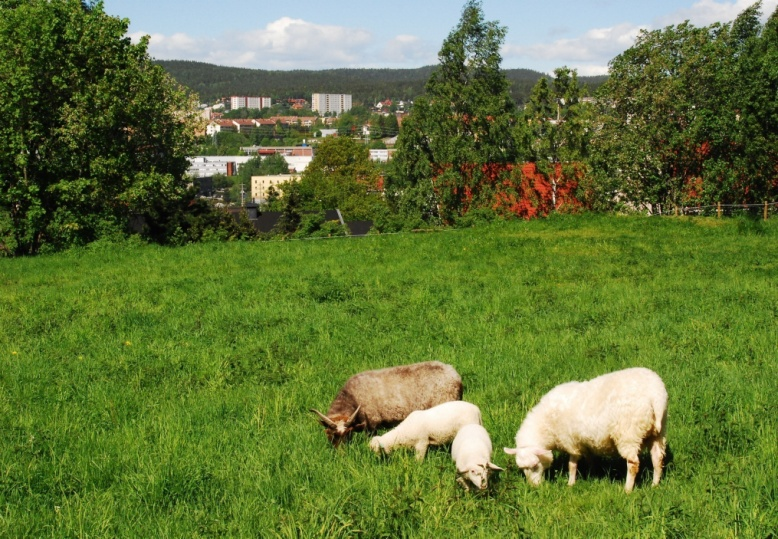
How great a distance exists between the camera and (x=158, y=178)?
29.5 m

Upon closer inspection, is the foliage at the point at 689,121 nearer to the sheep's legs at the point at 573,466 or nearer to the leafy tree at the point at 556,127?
the leafy tree at the point at 556,127

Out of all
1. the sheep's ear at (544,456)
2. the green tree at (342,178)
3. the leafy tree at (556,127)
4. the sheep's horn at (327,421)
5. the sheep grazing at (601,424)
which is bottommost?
the green tree at (342,178)

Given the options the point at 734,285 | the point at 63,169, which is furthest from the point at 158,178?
the point at 734,285

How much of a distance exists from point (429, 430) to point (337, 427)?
959 millimetres

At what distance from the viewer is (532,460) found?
6.46m

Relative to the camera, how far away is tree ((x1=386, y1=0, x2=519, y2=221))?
43281 mm

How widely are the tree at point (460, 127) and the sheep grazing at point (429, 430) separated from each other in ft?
118

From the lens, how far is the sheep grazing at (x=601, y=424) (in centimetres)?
631

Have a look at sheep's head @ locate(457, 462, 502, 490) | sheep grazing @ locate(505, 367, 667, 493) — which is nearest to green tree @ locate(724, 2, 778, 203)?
sheep grazing @ locate(505, 367, 667, 493)

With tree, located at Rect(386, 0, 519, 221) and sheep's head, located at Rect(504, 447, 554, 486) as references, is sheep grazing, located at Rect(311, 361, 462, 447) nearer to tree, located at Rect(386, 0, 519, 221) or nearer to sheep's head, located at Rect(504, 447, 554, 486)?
sheep's head, located at Rect(504, 447, 554, 486)

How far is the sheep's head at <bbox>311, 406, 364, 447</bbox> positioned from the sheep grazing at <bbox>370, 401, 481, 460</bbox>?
35 cm

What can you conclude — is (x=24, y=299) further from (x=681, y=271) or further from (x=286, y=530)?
(x=681, y=271)

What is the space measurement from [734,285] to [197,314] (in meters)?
11.0

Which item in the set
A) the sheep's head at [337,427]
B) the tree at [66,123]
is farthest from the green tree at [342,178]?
the sheep's head at [337,427]
